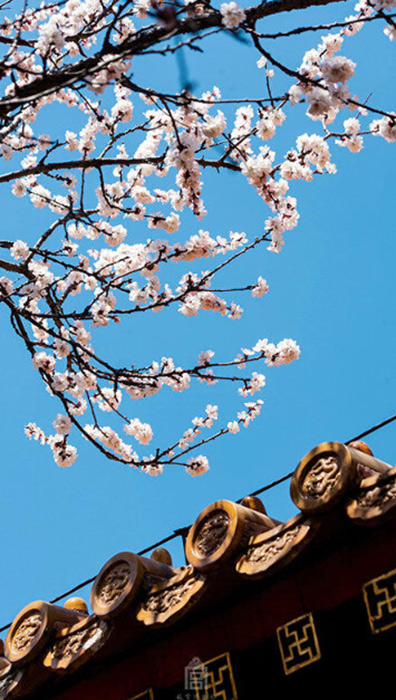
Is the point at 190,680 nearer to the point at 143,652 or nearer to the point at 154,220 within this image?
the point at 143,652

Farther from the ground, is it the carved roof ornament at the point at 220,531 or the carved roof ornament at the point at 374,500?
the carved roof ornament at the point at 220,531

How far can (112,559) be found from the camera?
516cm

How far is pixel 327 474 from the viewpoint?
171 inches

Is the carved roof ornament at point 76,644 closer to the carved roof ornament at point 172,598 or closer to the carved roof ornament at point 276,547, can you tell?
the carved roof ornament at point 172,598

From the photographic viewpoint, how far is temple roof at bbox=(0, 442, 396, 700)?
4.31 metres

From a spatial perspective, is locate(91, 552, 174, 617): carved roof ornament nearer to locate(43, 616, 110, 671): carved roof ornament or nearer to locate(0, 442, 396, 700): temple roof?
locate(0, 442, 396, 700): temple roof

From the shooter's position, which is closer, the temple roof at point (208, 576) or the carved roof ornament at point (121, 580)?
the temple roof at point (208, 576)

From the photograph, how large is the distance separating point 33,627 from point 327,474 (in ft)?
7.85

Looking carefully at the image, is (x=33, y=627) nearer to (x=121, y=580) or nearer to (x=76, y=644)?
(x=76, y=644)

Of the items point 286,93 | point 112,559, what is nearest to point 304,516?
point 112,559

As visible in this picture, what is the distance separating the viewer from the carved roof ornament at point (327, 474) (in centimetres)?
423

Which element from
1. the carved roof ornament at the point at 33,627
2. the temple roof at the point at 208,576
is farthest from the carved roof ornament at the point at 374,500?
the carved roof ornament at the point at 33,627

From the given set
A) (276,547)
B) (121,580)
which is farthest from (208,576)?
(121,580)

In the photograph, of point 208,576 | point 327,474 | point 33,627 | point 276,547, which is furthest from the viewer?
point 33,627
